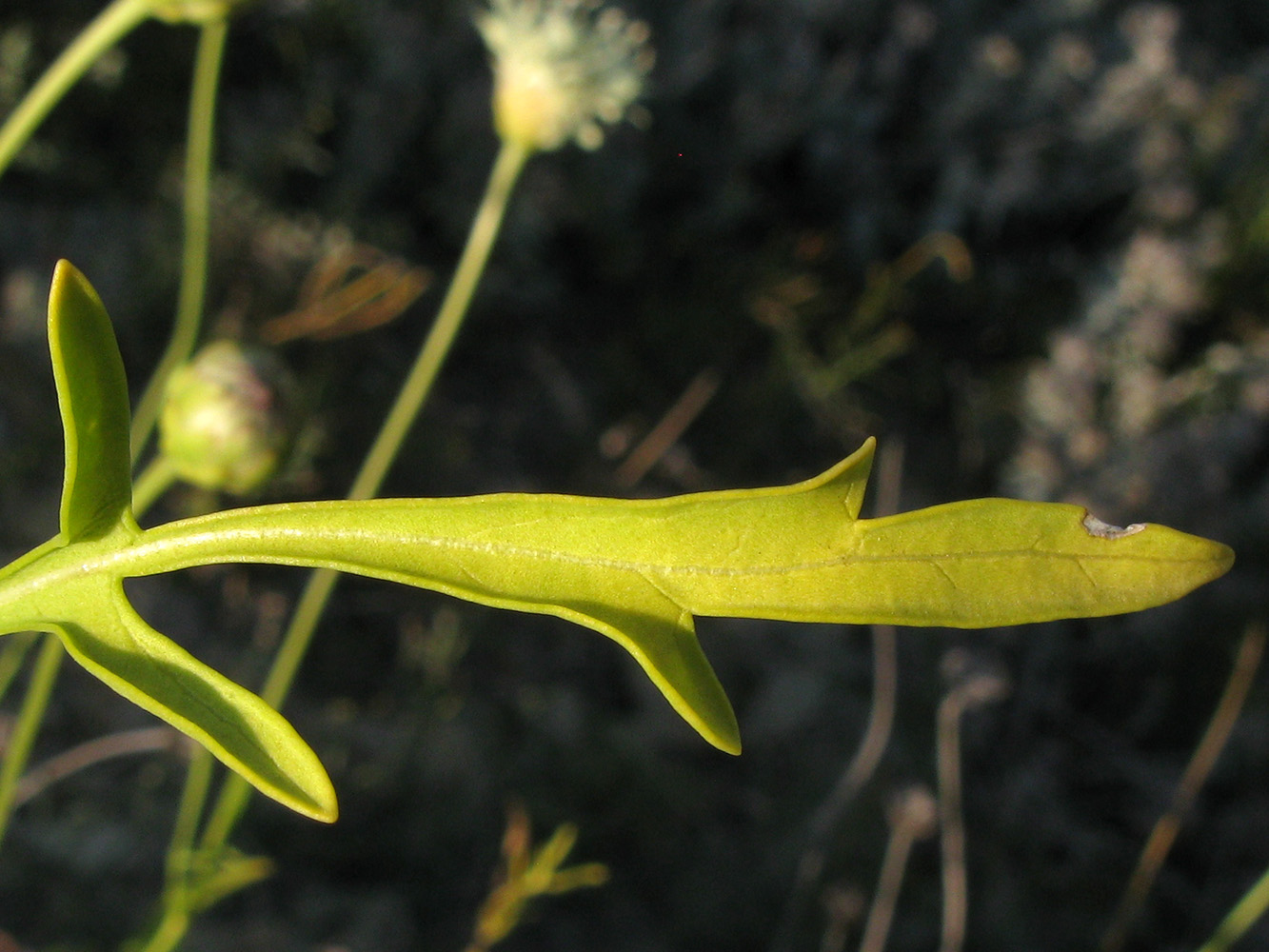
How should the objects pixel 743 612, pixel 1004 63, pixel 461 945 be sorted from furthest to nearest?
pixel 1004 63 < pixel 461 945 < pixel 743 612

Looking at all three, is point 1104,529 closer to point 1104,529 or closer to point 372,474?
point 1104,529

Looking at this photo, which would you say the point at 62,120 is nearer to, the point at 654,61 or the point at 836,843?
the point at 654,61

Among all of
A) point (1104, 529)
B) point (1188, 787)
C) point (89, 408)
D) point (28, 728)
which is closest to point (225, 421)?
point (28, 728)

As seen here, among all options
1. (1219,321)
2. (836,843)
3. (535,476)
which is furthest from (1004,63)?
(836,843)

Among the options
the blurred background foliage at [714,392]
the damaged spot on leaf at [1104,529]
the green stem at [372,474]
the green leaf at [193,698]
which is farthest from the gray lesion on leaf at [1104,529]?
the blurred background foliage at [714,392]

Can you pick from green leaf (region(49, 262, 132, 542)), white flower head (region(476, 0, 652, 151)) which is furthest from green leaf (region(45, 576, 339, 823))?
white flower head (region(476, 0, 652, 151))

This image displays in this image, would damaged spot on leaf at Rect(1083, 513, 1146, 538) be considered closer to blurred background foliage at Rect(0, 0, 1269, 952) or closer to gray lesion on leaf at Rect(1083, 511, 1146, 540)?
gray lesion on leaf at Rect(1083, 511, 1146, 540)
